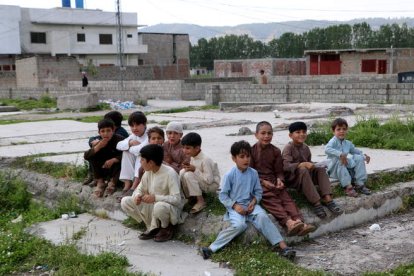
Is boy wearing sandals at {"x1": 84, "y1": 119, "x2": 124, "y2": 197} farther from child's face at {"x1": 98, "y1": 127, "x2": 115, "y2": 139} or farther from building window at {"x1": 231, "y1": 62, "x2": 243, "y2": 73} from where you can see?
building window at {"x1": 231, "y1": 62, "x2": 243, "y2": 73}

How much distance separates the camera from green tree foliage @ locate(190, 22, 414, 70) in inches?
3132

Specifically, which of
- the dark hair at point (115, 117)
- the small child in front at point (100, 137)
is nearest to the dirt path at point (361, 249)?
the small child in front at point (100, 137)

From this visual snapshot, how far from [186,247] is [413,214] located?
103 inches

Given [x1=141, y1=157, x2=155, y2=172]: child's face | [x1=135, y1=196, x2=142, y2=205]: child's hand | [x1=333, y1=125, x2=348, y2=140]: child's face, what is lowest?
[x1=135, y1=196, x2=142, y2=205]: child's hand

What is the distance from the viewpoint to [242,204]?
15.6 feet

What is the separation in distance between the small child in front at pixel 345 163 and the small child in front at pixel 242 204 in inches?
47.9

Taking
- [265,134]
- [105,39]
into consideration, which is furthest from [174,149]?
[105,39]

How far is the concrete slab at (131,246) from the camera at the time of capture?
425 cm

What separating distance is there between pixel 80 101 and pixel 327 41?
7000 cm

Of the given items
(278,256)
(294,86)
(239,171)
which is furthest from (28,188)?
(294,86)

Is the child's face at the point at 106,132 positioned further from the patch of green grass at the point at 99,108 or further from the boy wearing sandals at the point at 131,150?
the patch of green grass at the point at 99,108

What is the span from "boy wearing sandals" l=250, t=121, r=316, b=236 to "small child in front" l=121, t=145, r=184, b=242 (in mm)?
800

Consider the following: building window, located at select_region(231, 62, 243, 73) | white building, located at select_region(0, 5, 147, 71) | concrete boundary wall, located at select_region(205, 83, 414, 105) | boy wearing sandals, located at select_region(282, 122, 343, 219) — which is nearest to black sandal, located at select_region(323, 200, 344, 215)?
boy wearing sandals, located at select_region(282, 122, 343, 219)

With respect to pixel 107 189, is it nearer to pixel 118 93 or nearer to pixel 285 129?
pixel 285 129
